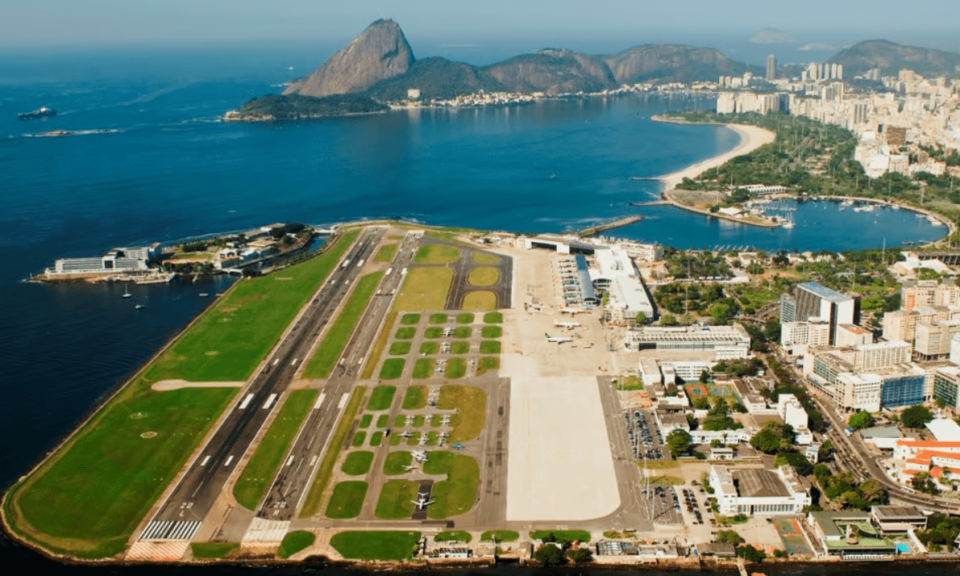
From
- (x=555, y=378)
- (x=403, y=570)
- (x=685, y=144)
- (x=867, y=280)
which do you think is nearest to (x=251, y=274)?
(x=555, y=378)

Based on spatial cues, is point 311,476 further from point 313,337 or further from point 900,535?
point 900,535

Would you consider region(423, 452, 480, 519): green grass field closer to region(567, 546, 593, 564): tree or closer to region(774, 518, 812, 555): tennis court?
region(567, 546, 593, 564): tree

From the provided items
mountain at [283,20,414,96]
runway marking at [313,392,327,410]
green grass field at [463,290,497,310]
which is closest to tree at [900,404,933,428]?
green grass field at [463,290,497,310]

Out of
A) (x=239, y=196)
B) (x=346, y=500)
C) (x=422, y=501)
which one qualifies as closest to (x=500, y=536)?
(x=422, y=501)

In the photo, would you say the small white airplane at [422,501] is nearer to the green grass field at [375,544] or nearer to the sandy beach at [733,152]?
the green grass field at [375,544]

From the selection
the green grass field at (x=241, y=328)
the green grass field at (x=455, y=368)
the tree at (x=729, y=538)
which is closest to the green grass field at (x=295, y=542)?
the green grass field at (x=455, y=368)
